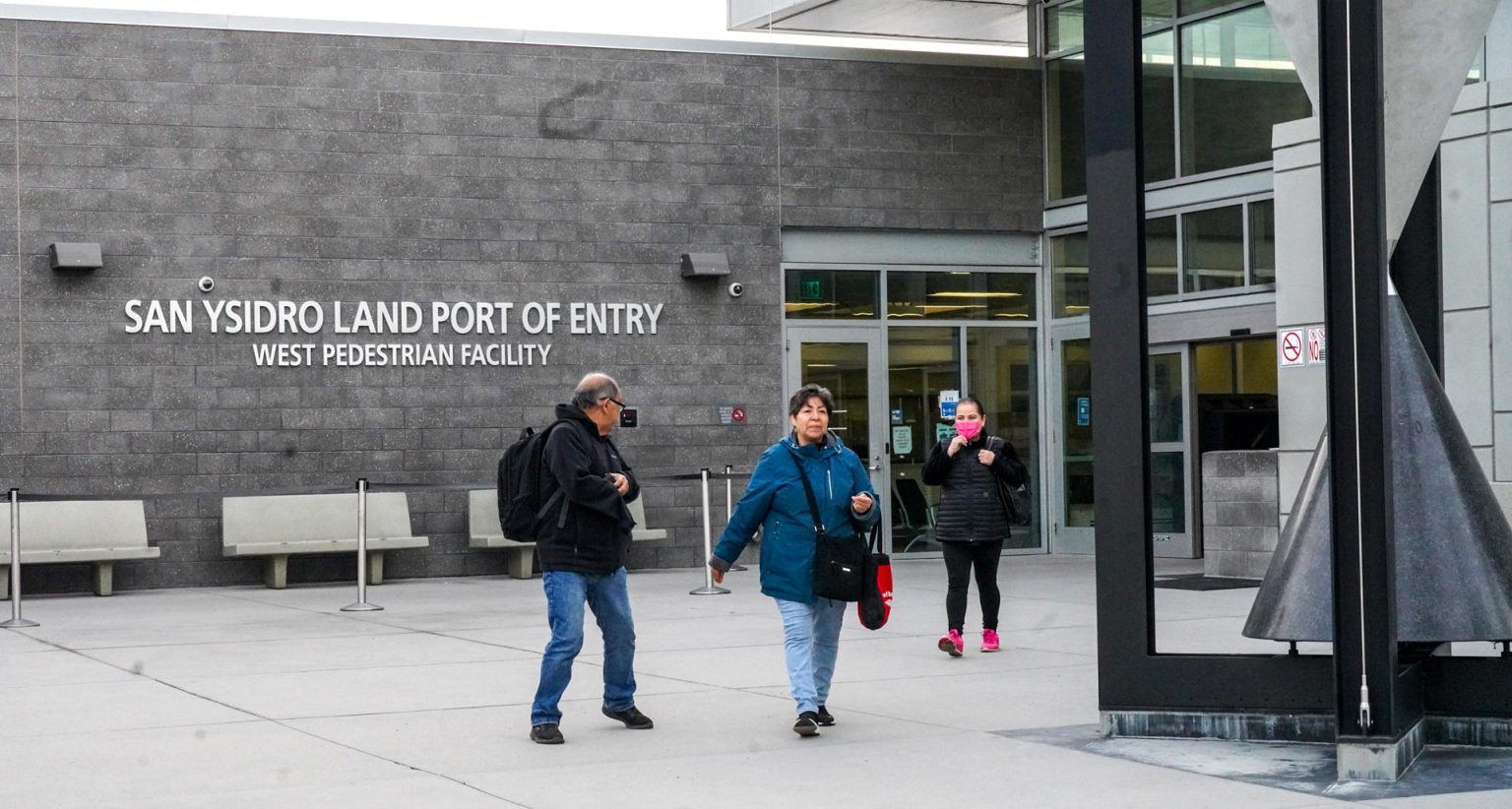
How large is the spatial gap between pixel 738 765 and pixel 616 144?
12507 millimetres

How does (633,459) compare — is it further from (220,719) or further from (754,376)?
(220,719)

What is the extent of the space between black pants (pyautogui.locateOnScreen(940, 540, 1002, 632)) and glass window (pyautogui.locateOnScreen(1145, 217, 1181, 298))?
896cm

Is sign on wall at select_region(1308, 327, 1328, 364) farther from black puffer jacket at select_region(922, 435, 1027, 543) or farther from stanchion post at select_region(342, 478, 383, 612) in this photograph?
stanchion post at select_region(342, 478, 383, 612)

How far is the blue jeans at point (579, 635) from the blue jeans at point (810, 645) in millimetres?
744

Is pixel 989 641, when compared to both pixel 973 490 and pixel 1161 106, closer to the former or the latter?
pixel 973 490

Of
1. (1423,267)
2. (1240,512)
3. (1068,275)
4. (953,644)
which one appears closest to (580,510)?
(953,644)

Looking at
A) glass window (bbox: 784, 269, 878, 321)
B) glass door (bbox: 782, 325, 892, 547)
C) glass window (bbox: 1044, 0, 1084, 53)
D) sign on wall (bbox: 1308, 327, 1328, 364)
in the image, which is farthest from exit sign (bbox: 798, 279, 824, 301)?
sign on wall (bbox: 1308, 327, 1328, 364)

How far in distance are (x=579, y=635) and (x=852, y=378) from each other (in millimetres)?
12195

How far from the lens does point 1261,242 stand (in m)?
18.7

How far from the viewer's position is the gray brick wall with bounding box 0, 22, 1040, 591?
56.3ft

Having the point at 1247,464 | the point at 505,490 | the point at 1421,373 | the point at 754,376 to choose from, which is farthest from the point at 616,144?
the point at 1421,373

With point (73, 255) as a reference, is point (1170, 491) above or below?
below

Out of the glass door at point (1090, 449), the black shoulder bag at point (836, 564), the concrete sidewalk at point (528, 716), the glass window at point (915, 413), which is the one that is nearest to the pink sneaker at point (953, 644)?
the concrete sidewalk at point (528, 716)

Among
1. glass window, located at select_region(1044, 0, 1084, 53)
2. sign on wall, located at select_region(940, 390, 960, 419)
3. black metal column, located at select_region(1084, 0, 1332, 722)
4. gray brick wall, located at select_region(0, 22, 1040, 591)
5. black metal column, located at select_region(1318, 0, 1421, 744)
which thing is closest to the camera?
black metal column, located at select_region(1318, 0, 1421, 744)
